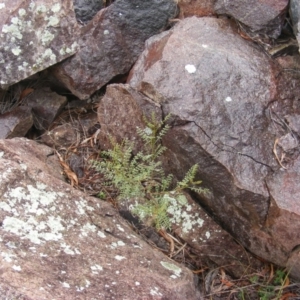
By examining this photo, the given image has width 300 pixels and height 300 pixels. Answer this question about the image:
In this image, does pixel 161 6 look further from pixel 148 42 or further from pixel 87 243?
pixel 87 243

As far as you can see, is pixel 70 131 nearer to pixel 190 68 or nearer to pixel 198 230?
pixel 190 68

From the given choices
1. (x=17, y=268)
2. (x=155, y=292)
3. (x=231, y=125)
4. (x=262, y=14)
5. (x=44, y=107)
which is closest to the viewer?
(x=17, y=268)

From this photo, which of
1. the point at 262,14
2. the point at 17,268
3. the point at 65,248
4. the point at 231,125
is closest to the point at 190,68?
the point at 231,125

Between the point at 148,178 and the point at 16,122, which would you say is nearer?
the point at 148,178

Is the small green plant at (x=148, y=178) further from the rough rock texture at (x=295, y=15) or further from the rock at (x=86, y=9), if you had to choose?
the rock at (x=86, y=9)

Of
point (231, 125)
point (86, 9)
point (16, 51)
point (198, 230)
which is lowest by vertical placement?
point (198, 230)

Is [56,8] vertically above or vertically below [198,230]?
above

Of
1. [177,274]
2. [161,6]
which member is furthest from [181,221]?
[161,6]
